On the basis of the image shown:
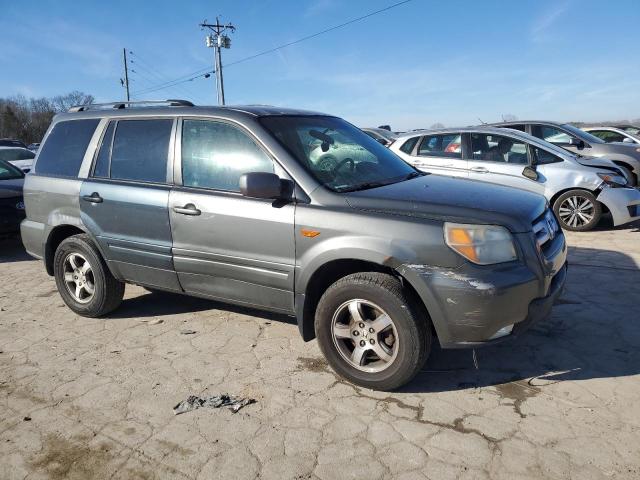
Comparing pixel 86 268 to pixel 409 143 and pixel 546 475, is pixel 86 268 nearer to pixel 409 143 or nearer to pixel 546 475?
pixel 546 475

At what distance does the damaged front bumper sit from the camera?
279cm

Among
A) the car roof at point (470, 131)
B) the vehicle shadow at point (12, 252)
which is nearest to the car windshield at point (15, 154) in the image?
the vehicle shadow at point (12, 252)

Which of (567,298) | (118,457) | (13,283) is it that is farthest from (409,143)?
(118,457)

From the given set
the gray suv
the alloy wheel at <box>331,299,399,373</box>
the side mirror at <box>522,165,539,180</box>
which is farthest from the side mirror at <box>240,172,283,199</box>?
the side mirror at <box>522,165,539,180</box>

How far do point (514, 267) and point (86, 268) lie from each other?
362 cm

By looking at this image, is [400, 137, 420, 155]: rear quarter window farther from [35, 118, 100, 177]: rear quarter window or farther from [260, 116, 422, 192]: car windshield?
[35, 118, 100, 177]: rear quarter window

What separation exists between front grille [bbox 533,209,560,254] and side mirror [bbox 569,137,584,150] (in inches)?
241

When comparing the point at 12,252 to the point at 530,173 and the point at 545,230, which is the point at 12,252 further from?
the point at 530,173

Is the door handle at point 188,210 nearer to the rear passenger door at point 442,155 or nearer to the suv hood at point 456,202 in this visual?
the suv hood at point 456,202

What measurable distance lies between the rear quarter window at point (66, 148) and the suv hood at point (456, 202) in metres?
2.69

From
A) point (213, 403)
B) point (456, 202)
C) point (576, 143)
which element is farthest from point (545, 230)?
point (576, 143)

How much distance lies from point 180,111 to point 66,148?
1417 mm

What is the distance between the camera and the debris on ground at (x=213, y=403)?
3.04 meters

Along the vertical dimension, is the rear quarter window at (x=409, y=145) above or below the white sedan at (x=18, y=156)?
above
